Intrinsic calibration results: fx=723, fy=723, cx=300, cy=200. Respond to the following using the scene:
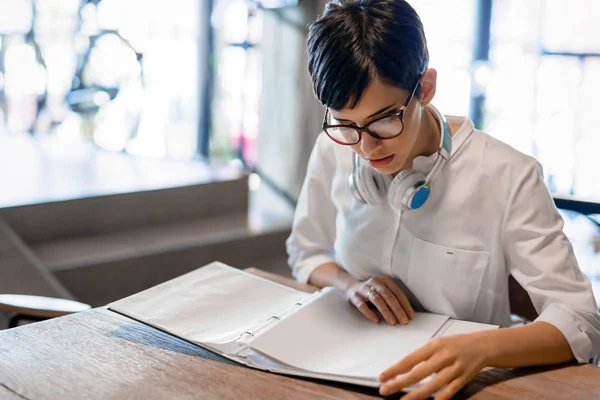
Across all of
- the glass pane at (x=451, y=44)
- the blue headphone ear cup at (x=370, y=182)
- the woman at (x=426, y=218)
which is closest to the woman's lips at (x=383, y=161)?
the woman at (x=426, y=218)

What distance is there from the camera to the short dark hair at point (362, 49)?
3.85 feet

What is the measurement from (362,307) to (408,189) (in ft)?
0.75

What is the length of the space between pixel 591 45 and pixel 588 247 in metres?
1.03

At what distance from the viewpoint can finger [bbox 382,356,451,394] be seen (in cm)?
102

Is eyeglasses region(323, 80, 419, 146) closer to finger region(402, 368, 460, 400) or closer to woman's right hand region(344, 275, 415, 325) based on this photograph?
woman's right hand region(344, 275, 415, 325)

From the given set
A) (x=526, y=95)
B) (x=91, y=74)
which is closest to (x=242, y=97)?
(x=91, y=74)

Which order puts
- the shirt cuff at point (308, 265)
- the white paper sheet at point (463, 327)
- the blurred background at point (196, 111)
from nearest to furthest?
the white paper sheet at point (463, 327)
the shirt cuff at point (308, 265)
the blurred background at point (196, 111)

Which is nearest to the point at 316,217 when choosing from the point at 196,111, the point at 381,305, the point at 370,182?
the point at 370,182

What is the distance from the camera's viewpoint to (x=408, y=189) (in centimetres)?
131

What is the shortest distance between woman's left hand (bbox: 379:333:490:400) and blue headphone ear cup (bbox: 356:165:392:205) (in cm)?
39

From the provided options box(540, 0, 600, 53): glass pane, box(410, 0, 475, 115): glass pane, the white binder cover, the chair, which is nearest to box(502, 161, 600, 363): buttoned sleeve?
the white binder cover

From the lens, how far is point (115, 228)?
143 inches

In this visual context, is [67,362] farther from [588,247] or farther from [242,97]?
[242,97]

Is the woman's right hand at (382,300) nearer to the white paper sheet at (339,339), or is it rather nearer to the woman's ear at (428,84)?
the white paper sheet at (339,339)
